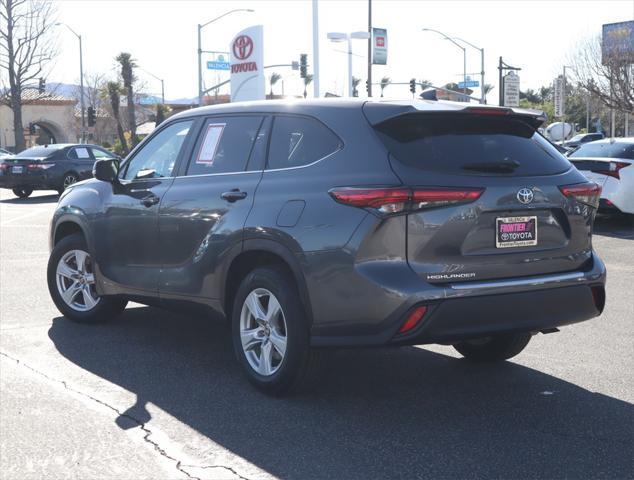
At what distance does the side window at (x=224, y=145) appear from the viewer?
18.8 ft

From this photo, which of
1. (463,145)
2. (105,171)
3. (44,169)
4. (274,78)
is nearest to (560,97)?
(44,169)

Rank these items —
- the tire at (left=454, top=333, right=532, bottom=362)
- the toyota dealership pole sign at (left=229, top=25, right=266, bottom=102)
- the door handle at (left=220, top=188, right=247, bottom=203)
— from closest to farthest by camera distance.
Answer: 1. the door handle at (left=220, top=188, right=247, bottom=203)
2. the tire at (left=454, top=333, right=532, bottom=362)
3. the toyota dealership pole sign at (left=229, top=25, right=266, bottom=102)

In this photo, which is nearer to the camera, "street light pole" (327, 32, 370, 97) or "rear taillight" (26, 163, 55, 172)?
"rear taillight" (26, 163, 55, 172)

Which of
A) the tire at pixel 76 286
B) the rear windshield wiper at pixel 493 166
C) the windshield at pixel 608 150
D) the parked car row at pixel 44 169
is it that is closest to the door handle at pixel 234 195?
the rear windshield wiper at pixel 493 166

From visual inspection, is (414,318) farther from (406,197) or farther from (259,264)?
(259,264)

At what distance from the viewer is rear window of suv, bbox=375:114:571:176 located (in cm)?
481

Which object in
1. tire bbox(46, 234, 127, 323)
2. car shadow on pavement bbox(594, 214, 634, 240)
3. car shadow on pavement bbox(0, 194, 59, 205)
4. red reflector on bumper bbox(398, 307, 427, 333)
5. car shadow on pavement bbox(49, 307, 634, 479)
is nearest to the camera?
car shadow on pavement bbox(49, 307, 634, 479)

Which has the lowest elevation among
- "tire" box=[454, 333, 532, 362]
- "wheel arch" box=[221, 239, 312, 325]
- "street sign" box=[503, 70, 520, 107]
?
"tire" box=[454, 333, 532, 362]

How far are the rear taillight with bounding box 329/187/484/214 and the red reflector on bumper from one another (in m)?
0.53

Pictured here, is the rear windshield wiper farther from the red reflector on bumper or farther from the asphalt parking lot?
the asphalt parking lot

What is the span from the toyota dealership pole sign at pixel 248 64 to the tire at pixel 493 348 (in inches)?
1273

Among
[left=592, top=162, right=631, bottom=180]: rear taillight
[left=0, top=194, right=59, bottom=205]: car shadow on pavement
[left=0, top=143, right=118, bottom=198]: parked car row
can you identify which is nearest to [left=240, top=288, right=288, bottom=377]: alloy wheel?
[left=592, top=162, right=631, bottom=180]: rear taillight

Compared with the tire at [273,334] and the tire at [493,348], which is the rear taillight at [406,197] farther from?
the tire at [493,348]

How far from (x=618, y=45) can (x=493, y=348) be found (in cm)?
4650
